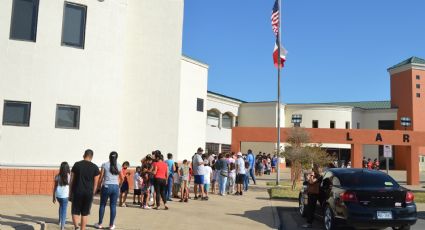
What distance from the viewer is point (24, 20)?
15.3 metres

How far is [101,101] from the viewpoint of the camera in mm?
16203

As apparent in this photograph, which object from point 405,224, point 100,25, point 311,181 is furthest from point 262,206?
point 100,25

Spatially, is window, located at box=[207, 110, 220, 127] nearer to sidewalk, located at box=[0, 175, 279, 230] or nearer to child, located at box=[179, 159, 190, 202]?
child, located at box=[179, 159, 190, 202]

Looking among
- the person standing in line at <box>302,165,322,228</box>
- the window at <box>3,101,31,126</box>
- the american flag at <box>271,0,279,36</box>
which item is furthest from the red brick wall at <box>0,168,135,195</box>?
the american flag at <box>271,0,279,36</box>

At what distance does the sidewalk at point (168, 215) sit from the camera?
33.2 feet

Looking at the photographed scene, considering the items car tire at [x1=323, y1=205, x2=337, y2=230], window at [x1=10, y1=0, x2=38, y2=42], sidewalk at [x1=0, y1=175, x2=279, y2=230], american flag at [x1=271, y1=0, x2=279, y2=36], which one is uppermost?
american flag at [x1=271, y1=0, x2=279, y2=36]

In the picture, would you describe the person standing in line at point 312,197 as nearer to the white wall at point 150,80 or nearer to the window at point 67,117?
the white wall at point 150,80

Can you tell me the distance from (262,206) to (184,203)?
2581 mm

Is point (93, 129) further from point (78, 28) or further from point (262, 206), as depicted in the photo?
point (262, 206)

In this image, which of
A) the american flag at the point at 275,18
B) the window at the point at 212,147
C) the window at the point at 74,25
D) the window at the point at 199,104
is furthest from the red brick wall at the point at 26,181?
the window at the point at 212,147

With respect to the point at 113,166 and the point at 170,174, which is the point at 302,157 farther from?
the point at 113,166

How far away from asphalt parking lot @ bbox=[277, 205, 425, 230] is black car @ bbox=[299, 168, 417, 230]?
3.52ft

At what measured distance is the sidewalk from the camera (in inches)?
398

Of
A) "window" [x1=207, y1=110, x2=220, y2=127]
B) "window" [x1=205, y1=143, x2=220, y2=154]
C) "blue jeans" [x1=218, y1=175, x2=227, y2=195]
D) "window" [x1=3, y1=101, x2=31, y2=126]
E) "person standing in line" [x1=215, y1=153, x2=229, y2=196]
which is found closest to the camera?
"window" [x1=3, y1=101, x2=31, y2=126]
